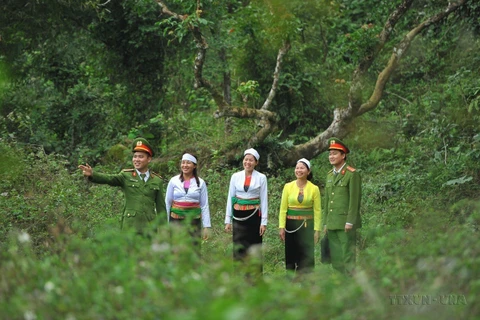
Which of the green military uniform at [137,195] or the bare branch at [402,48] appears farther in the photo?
the bare branch at [402,48]

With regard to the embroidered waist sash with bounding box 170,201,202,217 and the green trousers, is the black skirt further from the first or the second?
the green trousers

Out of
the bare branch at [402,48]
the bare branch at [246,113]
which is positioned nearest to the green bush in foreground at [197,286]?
the bare branch at [246,113]

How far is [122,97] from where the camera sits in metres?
18.7

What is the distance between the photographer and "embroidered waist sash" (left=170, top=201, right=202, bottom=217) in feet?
30.7

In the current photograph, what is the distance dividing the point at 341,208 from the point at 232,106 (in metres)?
Answer: 6.83

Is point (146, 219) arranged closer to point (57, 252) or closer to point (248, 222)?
point (248, 222)

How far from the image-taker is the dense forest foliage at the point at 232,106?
39.5 ft

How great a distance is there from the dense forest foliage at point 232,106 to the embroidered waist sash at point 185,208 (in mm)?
608

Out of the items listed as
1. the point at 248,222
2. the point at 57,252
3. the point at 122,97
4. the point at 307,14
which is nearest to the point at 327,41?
the point at 307,14

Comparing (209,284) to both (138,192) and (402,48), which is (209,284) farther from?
(402,48)

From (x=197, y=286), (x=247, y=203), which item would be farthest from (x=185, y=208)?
(x=197, y=286)

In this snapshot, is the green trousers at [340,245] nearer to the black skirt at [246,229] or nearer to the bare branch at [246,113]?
the black skirt at [246,229]

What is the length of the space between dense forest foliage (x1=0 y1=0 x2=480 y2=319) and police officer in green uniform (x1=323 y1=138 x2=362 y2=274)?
74cm

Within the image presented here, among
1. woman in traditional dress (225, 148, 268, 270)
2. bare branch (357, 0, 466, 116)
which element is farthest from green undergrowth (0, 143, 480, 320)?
bare branch (357, 0, 466, 116)
